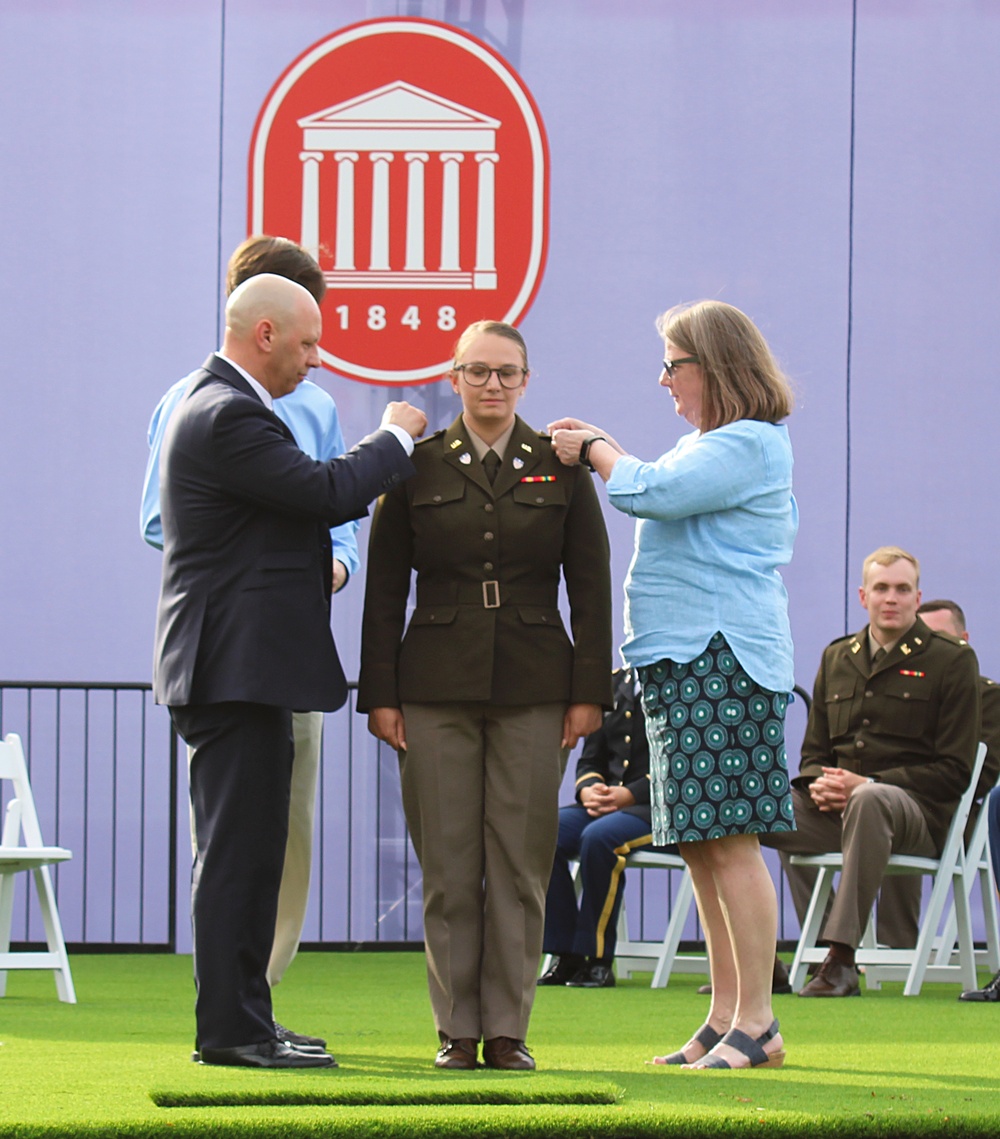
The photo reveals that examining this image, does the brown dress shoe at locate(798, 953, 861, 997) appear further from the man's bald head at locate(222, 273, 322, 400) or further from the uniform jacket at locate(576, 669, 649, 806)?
the man's bald head at locate(222, 273, 322, 400)

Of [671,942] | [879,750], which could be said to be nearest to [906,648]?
[879,750]

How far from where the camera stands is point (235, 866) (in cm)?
321

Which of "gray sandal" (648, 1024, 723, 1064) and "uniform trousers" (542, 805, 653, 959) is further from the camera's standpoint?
"uniform trousers" (542, 805, 653, 959)

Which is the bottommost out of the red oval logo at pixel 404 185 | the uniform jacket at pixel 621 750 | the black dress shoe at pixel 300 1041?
the black dress shoe at pixel 300 1041

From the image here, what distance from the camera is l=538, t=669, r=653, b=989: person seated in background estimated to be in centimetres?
578

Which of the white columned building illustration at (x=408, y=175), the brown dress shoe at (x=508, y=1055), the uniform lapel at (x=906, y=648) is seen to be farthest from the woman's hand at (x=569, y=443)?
the white columned building illustration at (x=408, y=175)

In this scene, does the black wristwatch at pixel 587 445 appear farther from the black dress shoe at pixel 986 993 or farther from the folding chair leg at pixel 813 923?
the folding chair leg at pixel 813 923

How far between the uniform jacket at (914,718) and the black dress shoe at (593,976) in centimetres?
86

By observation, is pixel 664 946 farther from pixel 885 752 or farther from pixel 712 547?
pixel 712 547

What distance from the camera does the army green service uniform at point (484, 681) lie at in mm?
3363

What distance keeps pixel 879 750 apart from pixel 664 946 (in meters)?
0.94

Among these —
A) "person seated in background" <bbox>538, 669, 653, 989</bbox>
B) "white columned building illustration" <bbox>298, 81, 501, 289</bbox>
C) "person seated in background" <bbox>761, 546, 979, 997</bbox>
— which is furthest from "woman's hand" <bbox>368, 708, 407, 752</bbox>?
"white columned building illustration" <bbox>298, 81, 501, 289</bbox>

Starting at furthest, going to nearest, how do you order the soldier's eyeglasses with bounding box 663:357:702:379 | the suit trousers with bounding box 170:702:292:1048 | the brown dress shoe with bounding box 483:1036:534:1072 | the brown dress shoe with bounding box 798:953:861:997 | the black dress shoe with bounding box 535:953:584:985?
the black dress shoe with bounding box 535:953:584:985, the brown dress shoe with bounding box 798:953:861:997, the soldier's eyeglasses with bounding box 663:357:702:379, the brown dress shoe with bounding box 483:1036:534:1072, the suit trousers with bounding box 170:702:292:1048

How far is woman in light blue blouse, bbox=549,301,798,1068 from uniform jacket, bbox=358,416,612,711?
0.09 m
